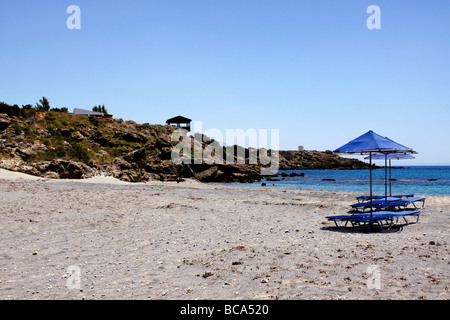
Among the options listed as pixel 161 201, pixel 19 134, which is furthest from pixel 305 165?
pixel 161 201

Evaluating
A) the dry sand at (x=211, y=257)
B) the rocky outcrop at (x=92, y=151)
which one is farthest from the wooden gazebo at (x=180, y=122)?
the dry sand at (x=211, y=257)

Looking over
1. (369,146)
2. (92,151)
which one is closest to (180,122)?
(92,151)

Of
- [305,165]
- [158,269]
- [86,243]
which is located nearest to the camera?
[158,269]

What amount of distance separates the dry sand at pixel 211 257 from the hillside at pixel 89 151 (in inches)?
911

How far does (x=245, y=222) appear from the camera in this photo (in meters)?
12.8

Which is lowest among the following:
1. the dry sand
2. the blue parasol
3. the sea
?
the sea

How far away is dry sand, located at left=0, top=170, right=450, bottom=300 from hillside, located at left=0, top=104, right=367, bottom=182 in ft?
75.9

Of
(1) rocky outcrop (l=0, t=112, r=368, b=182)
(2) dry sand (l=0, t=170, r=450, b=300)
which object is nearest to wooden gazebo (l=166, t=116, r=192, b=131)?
(1) rocky outcrop (l=0, t=112, r=368, b=182)

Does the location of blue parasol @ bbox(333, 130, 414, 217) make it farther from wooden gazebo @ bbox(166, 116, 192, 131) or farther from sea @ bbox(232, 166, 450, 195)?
wooden gazebo @ bbox(166, 116, 192, 131)

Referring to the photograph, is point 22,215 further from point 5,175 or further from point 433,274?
point 5,175

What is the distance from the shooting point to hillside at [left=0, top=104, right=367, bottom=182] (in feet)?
114

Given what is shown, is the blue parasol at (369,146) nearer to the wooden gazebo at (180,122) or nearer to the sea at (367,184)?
the sea at (367,184)

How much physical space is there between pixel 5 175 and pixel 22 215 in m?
19.2

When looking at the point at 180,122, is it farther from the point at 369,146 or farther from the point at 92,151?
the point at 369,146
